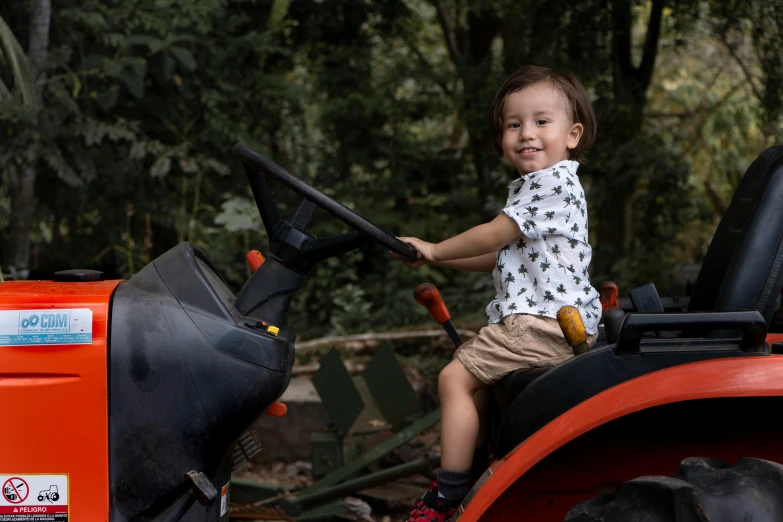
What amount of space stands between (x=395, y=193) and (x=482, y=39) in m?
1.65

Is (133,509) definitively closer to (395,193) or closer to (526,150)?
(526,150)

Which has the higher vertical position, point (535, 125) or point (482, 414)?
point (535, 125)

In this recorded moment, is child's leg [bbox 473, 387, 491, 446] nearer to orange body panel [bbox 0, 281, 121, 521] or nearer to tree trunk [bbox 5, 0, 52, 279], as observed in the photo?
orange body panel [bbox 0, 281, 121, 521]

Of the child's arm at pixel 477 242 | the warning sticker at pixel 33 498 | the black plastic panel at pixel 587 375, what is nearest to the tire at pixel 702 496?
the black plastic panel at pixel 587 375

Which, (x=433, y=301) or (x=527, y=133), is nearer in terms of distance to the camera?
(x=527, y=133)

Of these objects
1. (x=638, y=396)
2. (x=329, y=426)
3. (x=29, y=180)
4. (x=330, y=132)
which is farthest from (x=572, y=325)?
(x=330, y=132)

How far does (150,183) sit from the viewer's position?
5.50 metres

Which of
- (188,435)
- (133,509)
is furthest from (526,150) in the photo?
(133,509)

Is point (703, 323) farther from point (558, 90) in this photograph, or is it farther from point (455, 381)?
point (558, 90)

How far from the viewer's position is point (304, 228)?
2.06 m

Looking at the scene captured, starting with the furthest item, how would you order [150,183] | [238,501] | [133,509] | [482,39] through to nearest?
[482,39] → [150,183] → [238,501] → [133,509]

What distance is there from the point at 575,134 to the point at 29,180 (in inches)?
137

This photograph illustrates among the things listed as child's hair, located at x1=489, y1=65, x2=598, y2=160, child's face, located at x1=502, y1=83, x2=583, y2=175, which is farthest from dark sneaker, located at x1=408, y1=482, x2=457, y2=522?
child's hair, located at x1=489, y1=65, x2=598, y2=160

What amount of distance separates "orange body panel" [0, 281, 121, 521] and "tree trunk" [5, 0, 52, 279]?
2.45 m
